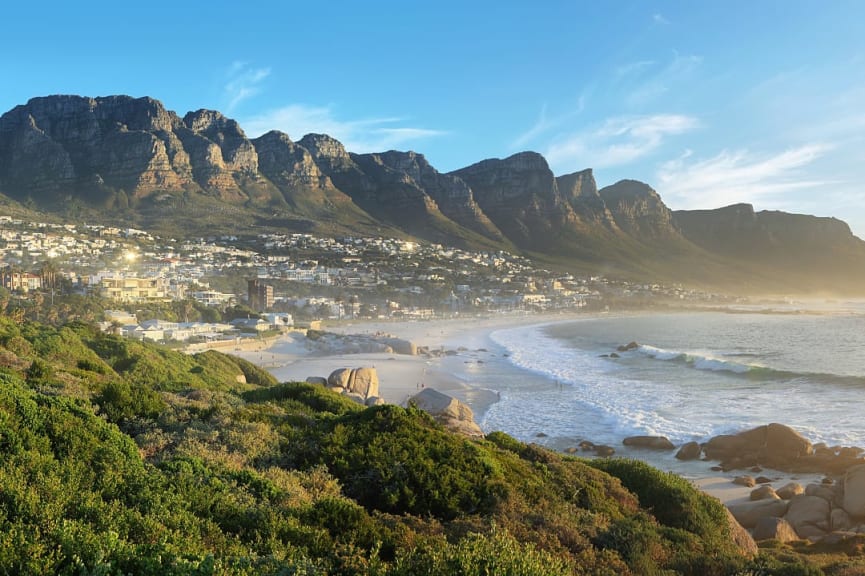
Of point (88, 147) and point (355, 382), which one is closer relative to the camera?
point (355, 382)

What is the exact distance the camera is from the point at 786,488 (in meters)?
18.4

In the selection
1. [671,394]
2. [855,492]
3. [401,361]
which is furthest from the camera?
[401,361]

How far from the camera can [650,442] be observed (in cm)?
2473

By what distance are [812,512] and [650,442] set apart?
9181 mm

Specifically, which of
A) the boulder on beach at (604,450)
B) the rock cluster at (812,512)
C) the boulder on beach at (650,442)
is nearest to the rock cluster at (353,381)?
the boulder on beach at (604,450)

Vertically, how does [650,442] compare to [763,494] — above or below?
below

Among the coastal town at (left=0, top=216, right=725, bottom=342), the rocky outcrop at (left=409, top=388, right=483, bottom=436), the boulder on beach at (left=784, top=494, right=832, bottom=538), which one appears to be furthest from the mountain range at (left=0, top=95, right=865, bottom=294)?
the boulder on beach at (left=784, top=494, right=832, bottom=538)

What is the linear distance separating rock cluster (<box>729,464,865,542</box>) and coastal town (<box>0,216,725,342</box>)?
1996 inches

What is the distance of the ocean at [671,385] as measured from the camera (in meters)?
27.5

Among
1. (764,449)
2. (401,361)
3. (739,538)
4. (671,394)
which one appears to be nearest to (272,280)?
(401,361)

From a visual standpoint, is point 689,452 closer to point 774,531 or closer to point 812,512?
point 812,512

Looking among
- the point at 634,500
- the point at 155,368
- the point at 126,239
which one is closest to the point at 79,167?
the point at 126,239

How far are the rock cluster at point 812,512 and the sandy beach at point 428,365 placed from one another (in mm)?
1423

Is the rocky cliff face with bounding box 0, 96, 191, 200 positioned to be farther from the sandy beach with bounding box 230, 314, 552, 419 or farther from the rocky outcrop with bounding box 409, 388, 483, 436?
the rocky outcrop with bounding box 409, 388, 483, 436
